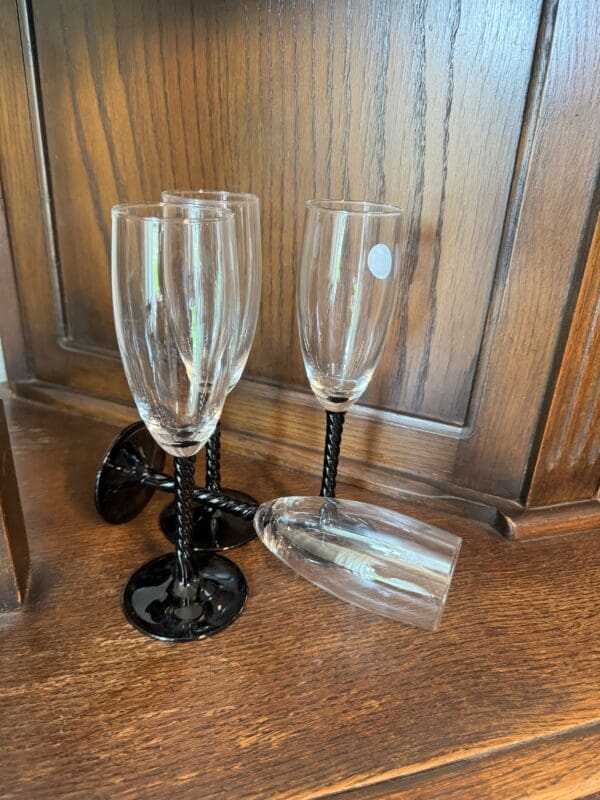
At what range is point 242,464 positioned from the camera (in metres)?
0.65

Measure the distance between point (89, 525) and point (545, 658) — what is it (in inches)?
14.6

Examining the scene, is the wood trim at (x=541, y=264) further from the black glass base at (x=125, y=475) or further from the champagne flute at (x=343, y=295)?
the black glass base at (x=125, y=475)

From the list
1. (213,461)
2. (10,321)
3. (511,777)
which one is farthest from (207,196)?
(511,777)

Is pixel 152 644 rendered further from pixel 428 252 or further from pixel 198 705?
pixel 428 252

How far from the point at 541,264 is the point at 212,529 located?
344mm

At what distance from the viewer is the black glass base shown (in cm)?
53

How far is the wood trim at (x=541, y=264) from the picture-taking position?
42 centimetres

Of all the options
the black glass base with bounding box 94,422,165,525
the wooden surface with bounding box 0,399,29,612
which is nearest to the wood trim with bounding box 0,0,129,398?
the black glass base with bounding box 94,422,165,525

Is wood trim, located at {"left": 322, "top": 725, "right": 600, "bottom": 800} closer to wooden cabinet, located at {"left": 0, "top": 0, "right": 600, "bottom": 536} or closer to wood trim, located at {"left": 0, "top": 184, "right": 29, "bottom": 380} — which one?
wooden cabinet, located at {"left": 0, "top": 0, "right": 600, "bottom": 536}

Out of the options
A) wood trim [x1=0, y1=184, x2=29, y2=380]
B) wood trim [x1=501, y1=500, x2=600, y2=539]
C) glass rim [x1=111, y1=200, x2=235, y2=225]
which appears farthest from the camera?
wood trim [x1=0, y1=184, x2=29, y2=380]

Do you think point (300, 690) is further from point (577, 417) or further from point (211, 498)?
point (577, 417)

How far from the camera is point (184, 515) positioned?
0.44 meters

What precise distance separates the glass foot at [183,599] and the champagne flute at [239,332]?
0.04 meters

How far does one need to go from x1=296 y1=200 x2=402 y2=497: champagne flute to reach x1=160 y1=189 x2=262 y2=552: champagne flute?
0.13ft
